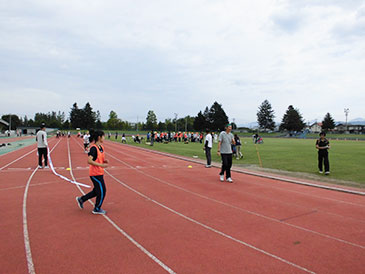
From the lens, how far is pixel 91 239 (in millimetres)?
4188

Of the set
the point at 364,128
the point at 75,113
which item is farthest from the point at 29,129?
the point at 364,128

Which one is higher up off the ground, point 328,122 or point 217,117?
point 217,117

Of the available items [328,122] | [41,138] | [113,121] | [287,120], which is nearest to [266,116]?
[287,120]

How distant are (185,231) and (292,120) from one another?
104165mm

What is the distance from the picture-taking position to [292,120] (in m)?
99.1

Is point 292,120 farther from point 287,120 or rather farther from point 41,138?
point 41,138

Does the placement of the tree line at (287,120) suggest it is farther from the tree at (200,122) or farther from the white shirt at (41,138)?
the white shirt at (41,138)

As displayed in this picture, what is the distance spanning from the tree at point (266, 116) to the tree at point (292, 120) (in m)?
8.01

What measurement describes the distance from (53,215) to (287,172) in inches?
370

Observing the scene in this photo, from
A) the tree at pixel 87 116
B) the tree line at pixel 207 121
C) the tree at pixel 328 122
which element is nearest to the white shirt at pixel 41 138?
the tree line at pixel 207 121

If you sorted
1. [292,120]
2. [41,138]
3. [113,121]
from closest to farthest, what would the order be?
[41,138], [292,120], [113,121]

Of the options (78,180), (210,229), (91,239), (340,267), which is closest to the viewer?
(340,267)

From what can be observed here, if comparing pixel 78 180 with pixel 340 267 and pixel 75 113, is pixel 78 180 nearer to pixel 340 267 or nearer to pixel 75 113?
pixel 340 267

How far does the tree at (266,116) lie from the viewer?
110575mm
